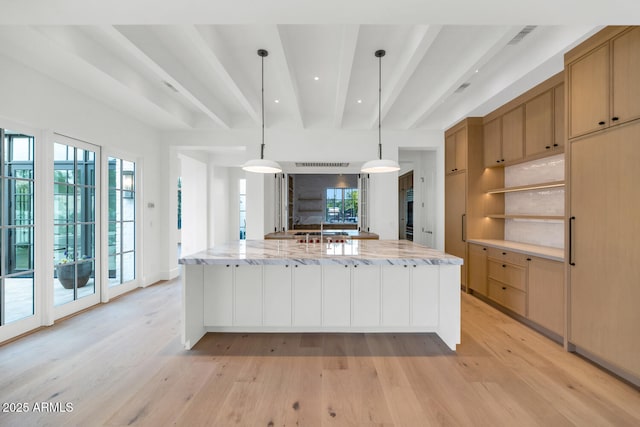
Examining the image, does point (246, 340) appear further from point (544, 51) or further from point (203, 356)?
point (544, 51)

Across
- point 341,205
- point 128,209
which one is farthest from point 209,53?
point 341,205

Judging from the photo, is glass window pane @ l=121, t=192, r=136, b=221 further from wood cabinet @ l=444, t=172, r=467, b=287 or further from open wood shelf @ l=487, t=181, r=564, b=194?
open wood shelf @ l=487, t=181, r=564, b=194

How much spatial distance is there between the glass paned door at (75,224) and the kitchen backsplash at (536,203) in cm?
571

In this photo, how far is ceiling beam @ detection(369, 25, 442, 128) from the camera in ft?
7.92

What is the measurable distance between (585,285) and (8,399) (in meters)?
4.35

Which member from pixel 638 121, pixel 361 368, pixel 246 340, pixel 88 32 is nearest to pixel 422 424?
pixel 361 368

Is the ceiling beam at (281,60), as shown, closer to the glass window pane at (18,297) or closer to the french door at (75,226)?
the french door at (75,226)

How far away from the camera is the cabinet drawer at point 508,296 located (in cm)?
319

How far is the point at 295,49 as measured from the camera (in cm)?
303

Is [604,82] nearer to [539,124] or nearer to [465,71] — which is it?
[539,124]

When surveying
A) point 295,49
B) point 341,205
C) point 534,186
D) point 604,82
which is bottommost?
point 341,205

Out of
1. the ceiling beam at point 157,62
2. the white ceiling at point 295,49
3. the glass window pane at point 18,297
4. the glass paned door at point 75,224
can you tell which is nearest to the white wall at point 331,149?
the white ceiling at point 295,49

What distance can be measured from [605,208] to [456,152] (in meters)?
2.65

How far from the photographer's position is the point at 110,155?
412cm
